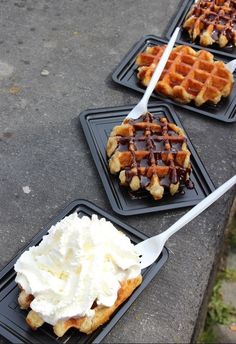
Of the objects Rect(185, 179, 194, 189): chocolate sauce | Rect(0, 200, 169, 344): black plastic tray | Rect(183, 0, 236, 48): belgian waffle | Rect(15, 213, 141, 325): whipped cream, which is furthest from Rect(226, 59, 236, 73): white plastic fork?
Rect(15, 213, 141, 325): whipped cream

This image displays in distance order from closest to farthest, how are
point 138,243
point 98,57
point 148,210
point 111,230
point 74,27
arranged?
1. point 111,230
2. point 138,243
3. point 148,210
4. point 98,57
5. point 74,27

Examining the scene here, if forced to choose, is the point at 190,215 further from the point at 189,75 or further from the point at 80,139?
the point at 189,75

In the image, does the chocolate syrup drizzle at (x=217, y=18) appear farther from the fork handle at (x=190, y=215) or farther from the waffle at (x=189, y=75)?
the fork handle at (x=190, y=215)

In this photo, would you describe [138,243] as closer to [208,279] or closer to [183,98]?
[208,279]

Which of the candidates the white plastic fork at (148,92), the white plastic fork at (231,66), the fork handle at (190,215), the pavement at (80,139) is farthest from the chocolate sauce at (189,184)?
the white plastic fork at (231,66)

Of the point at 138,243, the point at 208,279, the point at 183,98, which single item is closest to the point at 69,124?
the point at 183,98

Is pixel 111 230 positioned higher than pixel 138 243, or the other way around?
pixel 111 230

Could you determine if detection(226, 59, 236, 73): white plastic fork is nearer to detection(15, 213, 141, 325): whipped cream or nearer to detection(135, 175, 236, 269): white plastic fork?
detection(135, 175, 236, 269): white plastic fork
